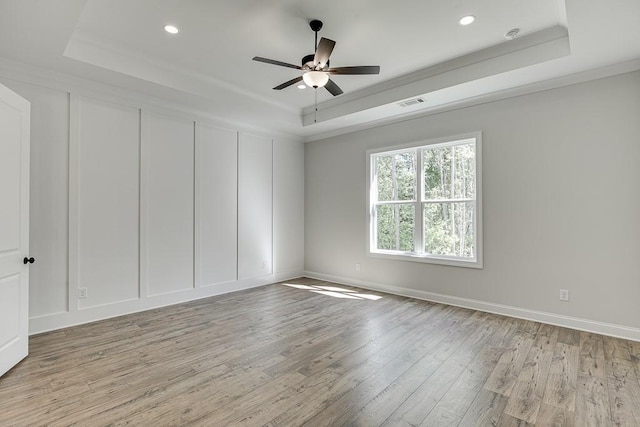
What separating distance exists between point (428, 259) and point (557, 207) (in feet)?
5.68

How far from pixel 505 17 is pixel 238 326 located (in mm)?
4151

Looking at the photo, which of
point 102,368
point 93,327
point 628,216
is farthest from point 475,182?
point 93,327

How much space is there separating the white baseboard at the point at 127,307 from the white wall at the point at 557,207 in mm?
2869

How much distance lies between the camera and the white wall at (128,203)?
3494 millimetres

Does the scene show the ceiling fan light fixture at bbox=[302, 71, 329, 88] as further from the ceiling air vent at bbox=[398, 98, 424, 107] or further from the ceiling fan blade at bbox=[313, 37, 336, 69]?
the ceiling air vent at bbox=[398, 98, 424, 107]

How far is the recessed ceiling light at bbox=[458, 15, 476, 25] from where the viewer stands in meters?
2.86

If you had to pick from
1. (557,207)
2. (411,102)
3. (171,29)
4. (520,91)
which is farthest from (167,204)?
(557,207)

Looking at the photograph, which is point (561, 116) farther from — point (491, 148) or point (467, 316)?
point (467, 316)

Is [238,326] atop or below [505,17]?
below

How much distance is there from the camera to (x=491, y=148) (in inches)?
164

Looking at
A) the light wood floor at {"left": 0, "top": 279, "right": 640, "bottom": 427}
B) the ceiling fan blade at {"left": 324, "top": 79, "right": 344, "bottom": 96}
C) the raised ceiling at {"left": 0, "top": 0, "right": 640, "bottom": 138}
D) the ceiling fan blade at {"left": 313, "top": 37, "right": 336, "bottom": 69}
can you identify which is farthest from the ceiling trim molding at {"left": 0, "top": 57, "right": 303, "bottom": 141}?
Answer: the light wood floor at {"left": 0, "top": 279, "right": 640, "bottom": 427}

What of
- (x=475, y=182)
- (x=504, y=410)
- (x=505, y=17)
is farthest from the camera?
(x=475, y=182)

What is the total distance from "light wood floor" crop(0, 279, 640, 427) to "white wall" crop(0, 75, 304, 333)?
0.52m

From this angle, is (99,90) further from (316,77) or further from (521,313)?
(521,313)
